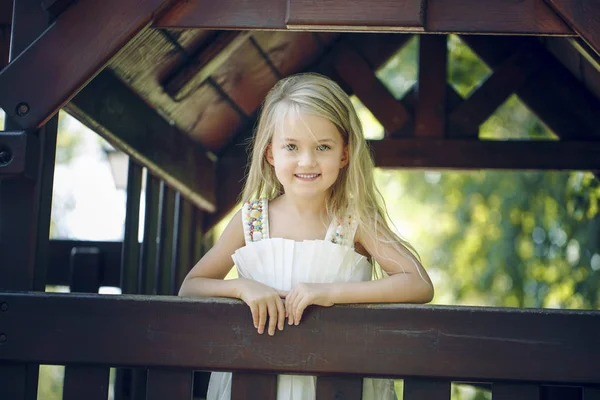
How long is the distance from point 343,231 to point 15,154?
3.77 feet

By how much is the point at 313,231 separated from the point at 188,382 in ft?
2.99

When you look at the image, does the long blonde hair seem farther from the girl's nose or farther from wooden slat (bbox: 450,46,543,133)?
wooden slat (bbox: 450,46,543,133)

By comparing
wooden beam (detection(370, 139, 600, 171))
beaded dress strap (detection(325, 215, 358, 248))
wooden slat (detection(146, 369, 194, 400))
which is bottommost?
wooden slat (detection(146, 369, 194, 400))

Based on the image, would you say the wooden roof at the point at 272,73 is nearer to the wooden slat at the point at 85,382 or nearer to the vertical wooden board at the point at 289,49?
the vertical wooden board at the point at 289,49

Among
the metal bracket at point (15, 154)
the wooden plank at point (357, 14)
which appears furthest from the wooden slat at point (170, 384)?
the wooden plank at point (357, 14)

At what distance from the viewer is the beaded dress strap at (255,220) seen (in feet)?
10.8

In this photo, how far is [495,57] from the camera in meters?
5.76

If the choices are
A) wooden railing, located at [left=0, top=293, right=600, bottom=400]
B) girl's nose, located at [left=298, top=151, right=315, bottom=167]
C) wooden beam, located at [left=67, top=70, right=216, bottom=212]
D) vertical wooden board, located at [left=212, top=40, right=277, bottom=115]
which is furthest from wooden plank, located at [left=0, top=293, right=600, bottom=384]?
vertical wooden board, located at [left=212, top=40, right=277, bottom=115]

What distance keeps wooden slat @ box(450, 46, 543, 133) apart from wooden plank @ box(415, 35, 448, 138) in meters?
0.11

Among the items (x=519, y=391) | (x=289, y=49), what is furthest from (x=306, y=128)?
(x=289, y=49)

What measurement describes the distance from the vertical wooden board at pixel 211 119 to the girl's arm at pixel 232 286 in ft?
4.73

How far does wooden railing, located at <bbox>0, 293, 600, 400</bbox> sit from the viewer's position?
2.44 metres

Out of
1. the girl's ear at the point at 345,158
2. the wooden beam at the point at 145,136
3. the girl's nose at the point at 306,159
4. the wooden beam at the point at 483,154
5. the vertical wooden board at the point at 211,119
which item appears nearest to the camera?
the girl's nose at the point at 306,159

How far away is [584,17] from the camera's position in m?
2.68
